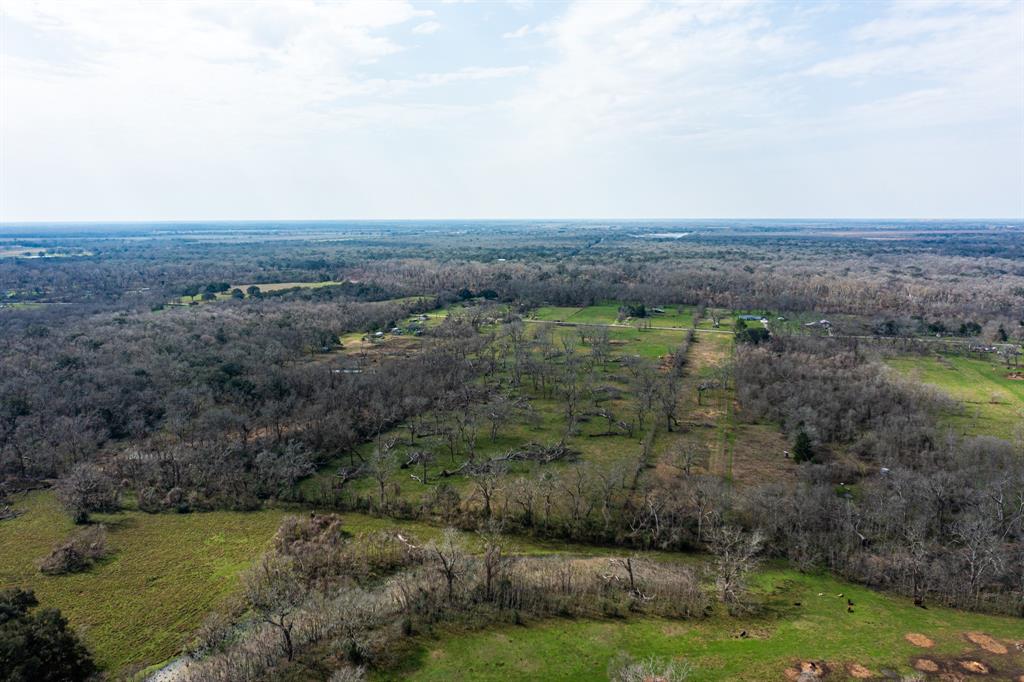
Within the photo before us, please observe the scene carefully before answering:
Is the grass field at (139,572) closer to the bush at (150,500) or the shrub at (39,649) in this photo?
the bush at (150,500)

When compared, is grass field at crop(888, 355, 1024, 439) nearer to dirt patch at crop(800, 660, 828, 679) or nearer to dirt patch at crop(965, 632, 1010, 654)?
dirt patch at crop(965, 632, 1010, 654)

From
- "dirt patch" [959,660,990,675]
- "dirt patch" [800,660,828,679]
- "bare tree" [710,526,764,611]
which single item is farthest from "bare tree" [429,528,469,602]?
"dirt patch" [959,660,990,675]

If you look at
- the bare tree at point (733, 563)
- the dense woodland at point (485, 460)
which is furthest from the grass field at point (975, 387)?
the bare tree at point (733, 563)

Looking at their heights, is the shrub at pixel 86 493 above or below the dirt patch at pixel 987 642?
above

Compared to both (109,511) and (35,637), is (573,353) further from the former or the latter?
(35,637)

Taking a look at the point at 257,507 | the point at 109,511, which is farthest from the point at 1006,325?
the point at 109,511

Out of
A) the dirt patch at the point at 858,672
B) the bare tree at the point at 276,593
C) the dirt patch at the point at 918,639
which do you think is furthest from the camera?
the dirt patch at the point at 918,639
